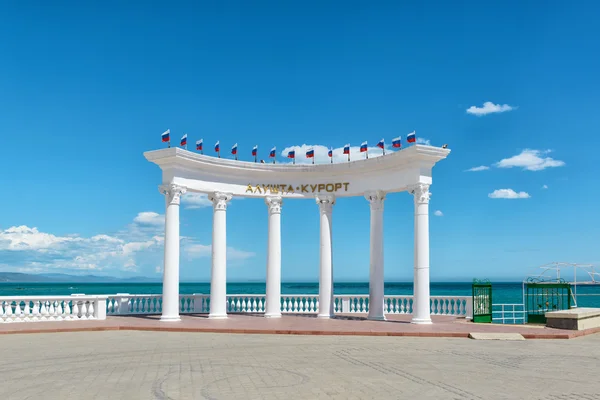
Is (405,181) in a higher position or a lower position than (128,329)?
higher

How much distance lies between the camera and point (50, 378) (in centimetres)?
1375

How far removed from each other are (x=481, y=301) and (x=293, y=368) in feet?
55.3

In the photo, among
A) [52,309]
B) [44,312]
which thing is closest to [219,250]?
[52,309]

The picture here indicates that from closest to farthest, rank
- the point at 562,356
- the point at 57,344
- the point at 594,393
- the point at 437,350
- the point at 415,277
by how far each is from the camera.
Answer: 1. the point at 594,393
2. the point at 562,356
3. the point at 437,350
4. the point at 57,344
5. the point at 415,277

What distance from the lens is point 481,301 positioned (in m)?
29.3

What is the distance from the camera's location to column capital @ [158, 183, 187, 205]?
96.2 ft

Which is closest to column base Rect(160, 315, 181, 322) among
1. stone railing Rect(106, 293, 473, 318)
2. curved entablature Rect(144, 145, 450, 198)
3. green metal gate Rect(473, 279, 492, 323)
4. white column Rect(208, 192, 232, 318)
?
white column Rect(208, 192, 232, 318)

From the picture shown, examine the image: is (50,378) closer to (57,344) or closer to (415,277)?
(57,344)

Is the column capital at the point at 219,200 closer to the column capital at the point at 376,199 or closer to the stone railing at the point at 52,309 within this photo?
the stone railing at the point at 52,309

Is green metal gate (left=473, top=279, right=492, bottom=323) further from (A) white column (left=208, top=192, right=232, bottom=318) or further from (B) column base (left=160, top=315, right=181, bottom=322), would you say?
(B) column base (left=160, top=315, right=181, bottom=322)

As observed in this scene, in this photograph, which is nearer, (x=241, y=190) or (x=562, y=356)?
(x=562, y=356)

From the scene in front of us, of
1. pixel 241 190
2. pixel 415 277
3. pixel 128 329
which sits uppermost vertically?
pixel 241 190

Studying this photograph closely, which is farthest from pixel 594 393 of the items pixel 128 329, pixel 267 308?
pixel 267 308

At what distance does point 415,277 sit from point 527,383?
14558 millimetres
